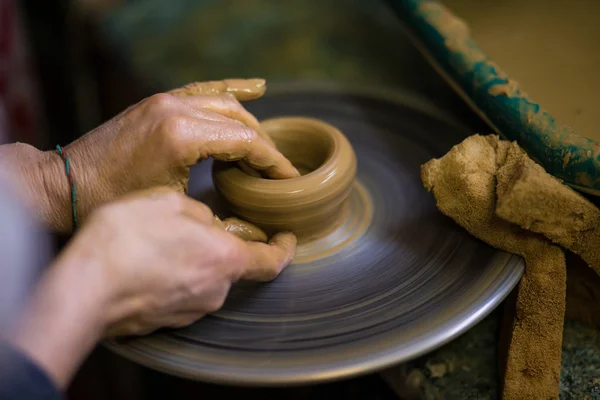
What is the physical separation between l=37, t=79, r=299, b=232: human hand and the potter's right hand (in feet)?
0.37

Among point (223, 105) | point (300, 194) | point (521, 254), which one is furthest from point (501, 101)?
point (223, 105)

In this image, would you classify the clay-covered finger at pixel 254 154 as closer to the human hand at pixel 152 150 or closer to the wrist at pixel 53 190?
the human hand at pixel 152 150

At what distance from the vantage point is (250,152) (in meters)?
1.05

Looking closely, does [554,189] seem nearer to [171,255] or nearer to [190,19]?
[171,255]

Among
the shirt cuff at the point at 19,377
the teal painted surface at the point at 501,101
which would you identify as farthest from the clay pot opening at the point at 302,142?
the shirt cuff at the point at 19,377

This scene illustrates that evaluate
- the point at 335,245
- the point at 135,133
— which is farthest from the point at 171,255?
the point at 335,245

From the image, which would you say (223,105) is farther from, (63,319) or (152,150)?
(63,319)

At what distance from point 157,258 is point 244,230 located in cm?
28

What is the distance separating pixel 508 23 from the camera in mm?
1694

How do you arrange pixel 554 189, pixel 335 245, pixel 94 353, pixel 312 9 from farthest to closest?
pixel 312 9
pixel 94 353
pixel 335 245
pixel 554 189

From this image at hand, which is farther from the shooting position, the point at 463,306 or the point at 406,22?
the point at 406,22

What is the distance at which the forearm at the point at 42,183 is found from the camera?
1.02m

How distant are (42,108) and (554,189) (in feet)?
7.97

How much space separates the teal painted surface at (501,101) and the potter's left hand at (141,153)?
1.62ft
